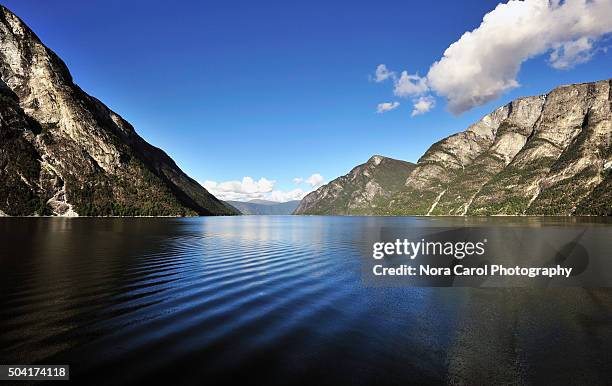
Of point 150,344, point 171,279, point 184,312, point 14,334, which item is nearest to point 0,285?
point 171,279

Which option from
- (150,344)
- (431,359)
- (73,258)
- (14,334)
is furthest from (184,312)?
(73,258)

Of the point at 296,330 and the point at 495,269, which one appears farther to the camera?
the point at 495,269

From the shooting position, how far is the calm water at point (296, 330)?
10.4m

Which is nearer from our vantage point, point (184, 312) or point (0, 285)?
point (184, 312)

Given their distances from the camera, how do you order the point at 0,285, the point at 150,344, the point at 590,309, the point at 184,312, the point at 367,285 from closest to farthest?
the point at 150,344
the point at 184,312
the point at 590,309
the point at 0,285
the point at 367,285

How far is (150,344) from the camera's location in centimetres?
1229

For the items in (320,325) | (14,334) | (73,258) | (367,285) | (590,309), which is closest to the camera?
(14,334)

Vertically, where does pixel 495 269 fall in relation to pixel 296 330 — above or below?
above

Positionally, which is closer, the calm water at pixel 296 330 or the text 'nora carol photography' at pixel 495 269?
the calm water at pixel 296 330

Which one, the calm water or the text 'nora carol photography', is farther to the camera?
the text 'nora carol photography'

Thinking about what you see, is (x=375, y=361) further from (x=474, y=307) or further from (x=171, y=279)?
(x=171, y=279)

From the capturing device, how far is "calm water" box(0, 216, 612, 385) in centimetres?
1038

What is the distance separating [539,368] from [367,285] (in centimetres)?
1410

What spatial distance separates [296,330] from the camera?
566 inches
